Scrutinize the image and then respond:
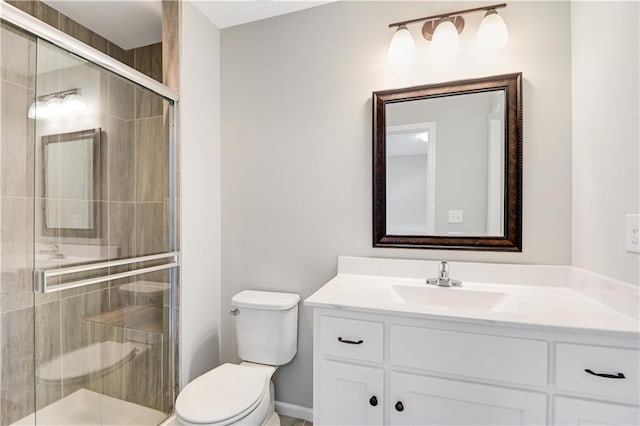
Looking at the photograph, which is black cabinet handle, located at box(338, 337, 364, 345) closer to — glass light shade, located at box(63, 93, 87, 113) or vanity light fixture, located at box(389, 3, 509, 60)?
vanity light fixture, located at box(389, 3, 509, 60)

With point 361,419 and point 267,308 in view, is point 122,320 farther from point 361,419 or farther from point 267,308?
point 361,419

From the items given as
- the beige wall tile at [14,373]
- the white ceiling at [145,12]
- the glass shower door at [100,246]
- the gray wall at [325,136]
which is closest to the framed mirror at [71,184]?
the glass shower door at [100,246]

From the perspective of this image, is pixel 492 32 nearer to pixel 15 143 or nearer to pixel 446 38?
pixel 446 38

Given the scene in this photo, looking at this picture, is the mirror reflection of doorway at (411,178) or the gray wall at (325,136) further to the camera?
the mirror reflection of doorway at (411,178)

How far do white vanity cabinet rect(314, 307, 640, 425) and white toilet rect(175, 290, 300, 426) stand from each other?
0.34m

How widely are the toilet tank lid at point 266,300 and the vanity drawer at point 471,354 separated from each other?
0.72 m

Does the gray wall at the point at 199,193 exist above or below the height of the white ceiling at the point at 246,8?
below

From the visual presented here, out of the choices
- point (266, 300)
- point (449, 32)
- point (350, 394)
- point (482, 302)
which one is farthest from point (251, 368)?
point (449, 32)

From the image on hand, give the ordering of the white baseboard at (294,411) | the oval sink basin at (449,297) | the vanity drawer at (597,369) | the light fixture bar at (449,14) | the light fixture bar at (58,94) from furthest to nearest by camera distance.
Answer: the white baseboard at (294,411) → the light fixture bar at (449,14) → the oval sink basin at (449,297) → the light fixture bar at (58,94) → the vanity drawer at (597,369)

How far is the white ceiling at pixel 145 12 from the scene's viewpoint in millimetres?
1753

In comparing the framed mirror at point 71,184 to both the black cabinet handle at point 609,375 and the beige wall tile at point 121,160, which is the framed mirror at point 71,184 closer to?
the beige wall tile at point 121,160

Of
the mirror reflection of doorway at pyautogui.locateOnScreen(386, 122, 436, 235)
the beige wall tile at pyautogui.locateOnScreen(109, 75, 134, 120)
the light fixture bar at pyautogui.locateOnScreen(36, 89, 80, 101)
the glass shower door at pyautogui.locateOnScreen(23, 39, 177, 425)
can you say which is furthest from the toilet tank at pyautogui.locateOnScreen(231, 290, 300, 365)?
the light fixture bar at pyautogui.locateOnScreen(36, 89, 80, 101)

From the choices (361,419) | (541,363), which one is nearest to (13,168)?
(361,419)

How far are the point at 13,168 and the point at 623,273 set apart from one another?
97.6 inches
